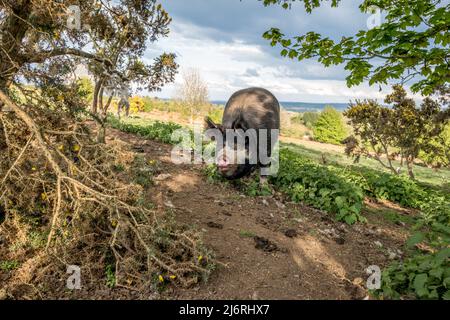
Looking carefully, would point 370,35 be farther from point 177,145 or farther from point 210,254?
point 177,145

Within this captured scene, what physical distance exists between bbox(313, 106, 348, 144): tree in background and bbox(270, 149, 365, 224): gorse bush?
30028 millimetres

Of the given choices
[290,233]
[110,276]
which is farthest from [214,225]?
[110,276]

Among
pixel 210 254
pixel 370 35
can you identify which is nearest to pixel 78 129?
pixel 210 254

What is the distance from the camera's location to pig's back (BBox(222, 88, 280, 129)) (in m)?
7.48

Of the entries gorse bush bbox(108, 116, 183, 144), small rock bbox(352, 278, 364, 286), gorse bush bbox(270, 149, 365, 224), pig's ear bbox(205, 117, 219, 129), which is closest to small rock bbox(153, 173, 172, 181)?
pig's ear bbox(205, 117, 219, 129)

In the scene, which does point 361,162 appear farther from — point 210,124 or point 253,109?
point 210,124

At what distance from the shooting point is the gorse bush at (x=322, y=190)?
7.16m

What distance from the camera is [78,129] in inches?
169

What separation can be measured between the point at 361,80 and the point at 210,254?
13.0 feet

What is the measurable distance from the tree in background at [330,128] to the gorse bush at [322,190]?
30.0 meters

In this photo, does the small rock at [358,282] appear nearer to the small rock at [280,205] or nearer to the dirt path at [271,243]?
the dirt path at [271,243]

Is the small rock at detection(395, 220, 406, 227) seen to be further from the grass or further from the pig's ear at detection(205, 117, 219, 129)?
the grass

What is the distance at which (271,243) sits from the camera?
5.33 meters
